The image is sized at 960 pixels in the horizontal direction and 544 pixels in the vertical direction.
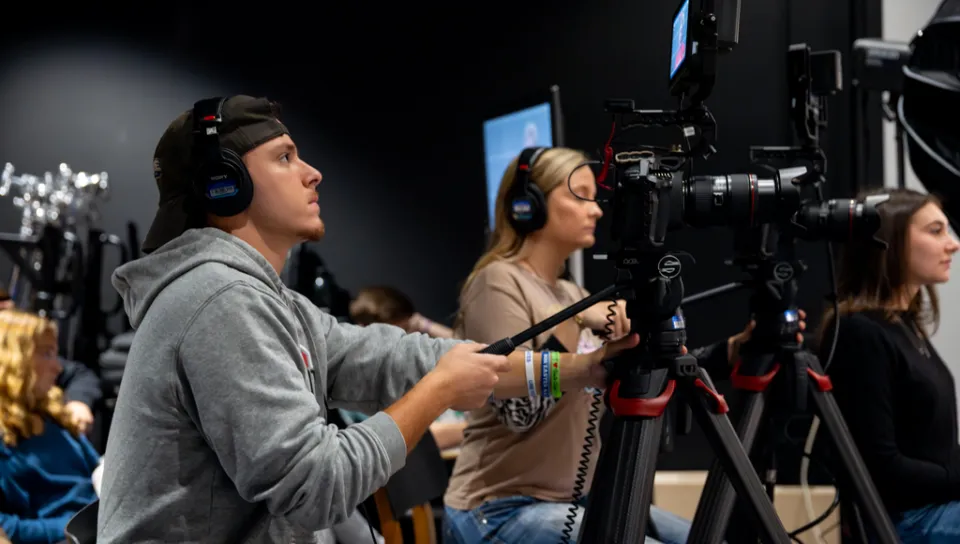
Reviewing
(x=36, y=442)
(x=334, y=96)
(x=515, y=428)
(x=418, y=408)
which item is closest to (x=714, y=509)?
(x=515, y=428)

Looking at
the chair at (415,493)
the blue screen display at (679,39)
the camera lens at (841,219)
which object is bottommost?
Answer: the chair at (415,493)

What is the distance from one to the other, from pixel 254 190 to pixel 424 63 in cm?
330

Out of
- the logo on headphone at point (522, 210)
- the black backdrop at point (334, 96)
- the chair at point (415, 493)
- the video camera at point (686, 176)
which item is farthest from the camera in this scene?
the black backdrop at point (334, 96)

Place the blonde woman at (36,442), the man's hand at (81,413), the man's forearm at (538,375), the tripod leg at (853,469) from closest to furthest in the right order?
the man's forearm at (538,375) → the tripod leg at (853,469) → the blonde woman at (36,442) → the man's hand at (81,413)

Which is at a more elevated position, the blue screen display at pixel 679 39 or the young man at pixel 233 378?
the blue screen display at pixel 679 39

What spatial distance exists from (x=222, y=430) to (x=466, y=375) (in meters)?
0.38

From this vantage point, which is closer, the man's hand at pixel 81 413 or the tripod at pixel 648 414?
the tripod at pixel 648 414

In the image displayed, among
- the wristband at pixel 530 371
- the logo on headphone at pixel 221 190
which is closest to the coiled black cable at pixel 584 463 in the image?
the wristband at pixel 530 371

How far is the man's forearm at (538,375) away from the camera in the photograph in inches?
68.6

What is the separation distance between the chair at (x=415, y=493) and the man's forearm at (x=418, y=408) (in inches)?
34.0

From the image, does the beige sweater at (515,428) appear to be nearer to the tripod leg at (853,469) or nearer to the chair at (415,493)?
the chair at (415,493)

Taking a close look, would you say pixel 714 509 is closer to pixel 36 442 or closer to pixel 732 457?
pixel 732 457

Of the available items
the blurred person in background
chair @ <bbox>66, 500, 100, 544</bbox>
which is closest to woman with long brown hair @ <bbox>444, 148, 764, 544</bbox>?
chair @ <bbox>66, 500, 100, 544</bbox>

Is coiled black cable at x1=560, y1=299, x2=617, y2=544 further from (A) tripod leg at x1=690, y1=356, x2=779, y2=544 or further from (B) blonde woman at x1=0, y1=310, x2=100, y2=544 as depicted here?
(B) blonde woman at x1=0, y1=310, x2=100, y2=544
